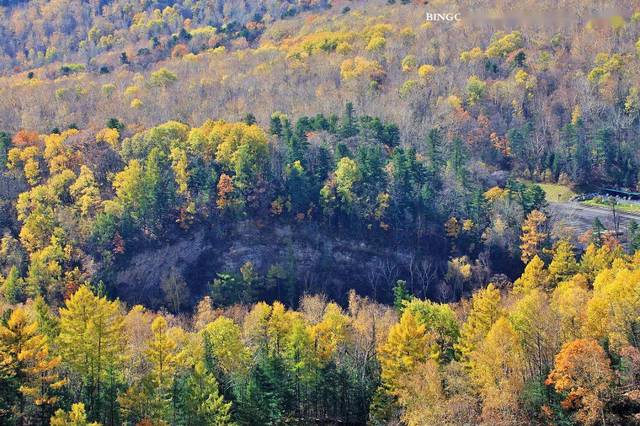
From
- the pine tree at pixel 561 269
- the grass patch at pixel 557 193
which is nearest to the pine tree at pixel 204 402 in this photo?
the pine tree at pixel 561 269

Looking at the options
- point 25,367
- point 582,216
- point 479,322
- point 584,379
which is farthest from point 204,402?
point 582,216

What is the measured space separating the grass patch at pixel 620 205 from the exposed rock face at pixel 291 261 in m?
21.6

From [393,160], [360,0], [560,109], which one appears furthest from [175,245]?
[360,0]

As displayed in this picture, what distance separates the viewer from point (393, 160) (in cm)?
8938

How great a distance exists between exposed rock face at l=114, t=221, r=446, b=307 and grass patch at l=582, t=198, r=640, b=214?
2159cm

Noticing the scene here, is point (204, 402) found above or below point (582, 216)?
above

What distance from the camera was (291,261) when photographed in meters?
82.9

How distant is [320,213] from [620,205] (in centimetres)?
3601

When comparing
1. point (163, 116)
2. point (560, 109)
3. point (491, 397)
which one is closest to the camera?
point (491, 397)

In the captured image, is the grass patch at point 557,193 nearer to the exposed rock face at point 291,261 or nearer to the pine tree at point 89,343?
the exposed rock face at point 291,261

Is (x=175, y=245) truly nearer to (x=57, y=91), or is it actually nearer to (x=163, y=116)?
(x=163, y=116)

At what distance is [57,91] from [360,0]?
7022cm

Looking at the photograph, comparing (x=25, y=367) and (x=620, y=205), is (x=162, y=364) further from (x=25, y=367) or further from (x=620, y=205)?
(x=620, y=205)

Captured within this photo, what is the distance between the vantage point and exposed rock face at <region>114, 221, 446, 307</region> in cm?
8133
